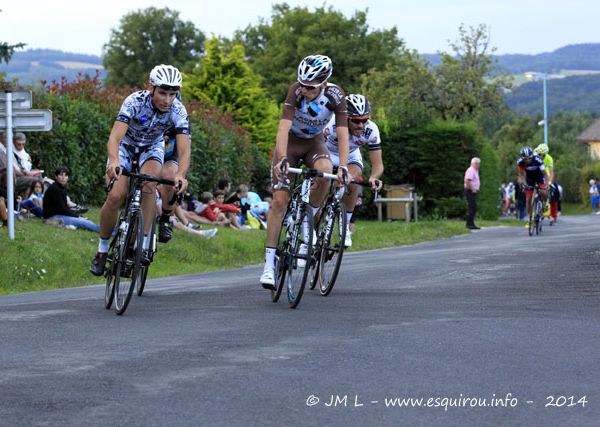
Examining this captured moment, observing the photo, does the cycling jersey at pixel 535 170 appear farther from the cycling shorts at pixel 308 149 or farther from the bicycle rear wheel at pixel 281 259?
the bicycle rear wheel at pixel 281 259

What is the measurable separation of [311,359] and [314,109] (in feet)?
12.7

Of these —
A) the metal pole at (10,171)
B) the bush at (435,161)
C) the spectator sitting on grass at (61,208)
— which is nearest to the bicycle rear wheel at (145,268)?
the metal pole at (10,171)

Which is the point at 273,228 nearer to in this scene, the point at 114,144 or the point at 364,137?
the point at 114,144

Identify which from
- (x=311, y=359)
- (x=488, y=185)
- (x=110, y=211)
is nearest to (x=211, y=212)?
(x=110, y=211)

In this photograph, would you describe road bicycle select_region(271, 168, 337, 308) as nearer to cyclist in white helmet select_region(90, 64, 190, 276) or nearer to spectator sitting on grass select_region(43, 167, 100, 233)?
cyclist in white helmet select_region(90, 64, 190, 276)

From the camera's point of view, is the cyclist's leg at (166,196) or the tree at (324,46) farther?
the tree at (324,46)

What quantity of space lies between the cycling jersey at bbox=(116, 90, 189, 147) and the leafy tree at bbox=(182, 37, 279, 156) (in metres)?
38.7

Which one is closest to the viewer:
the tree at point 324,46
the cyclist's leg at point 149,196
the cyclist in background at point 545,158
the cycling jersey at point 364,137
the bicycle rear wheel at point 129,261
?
the bicycle rear wheel at point 129,261

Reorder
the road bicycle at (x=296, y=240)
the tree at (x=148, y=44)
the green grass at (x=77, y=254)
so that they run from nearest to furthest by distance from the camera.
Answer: the road bicycle at (x=296, y=240)
the green grass at (x=77, y=254)
the tree at (x=148, y=44)

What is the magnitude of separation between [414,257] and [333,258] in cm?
738

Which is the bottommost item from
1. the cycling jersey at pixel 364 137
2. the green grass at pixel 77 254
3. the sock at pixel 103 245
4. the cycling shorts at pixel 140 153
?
the green grass at pixel 77 254

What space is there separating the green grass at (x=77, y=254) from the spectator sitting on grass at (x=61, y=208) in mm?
205

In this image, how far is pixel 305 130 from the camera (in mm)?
11219

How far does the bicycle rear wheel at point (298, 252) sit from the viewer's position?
10.4 m
